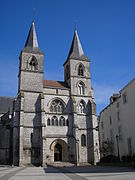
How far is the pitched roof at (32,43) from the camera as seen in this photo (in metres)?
39.6

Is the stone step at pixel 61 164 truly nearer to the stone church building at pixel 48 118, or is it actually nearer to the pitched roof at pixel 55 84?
the stone church building at pixel 48 118

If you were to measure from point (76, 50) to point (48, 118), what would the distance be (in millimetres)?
15647

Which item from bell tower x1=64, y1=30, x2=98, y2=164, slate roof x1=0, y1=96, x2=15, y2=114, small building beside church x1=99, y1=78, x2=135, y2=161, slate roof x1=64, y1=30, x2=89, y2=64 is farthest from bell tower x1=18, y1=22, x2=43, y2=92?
small building beside church x1=99, y1=78, x2=135, y2=161

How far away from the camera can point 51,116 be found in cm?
3616

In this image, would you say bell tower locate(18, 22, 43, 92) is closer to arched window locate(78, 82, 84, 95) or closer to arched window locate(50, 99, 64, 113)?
arched window locate(50, 99, 64, 113)

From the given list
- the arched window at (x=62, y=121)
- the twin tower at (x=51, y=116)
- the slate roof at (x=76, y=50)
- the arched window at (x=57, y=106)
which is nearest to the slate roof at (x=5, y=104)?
the twin tower at (x=51, y=116)

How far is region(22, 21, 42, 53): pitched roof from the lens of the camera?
130ft

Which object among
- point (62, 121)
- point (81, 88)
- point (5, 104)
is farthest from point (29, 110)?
point (5, 104)

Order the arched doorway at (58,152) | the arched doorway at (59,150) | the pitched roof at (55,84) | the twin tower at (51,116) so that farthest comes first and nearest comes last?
1. the pitched roof at (55,84)
2. the arched doorway at (58,152)
3. the arched doorway at (59,150)
4. the twin tower at (51,116)

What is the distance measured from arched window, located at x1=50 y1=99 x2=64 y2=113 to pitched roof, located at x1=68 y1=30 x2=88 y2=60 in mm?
9771

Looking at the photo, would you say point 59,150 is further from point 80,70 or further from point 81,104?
point 80,70

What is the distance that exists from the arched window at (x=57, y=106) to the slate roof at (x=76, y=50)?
32.1 feet

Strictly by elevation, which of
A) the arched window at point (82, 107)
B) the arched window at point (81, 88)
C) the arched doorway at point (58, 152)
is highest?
the arched window at point (81, 88)

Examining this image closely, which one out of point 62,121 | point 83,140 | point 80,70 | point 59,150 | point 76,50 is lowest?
point 59,150
